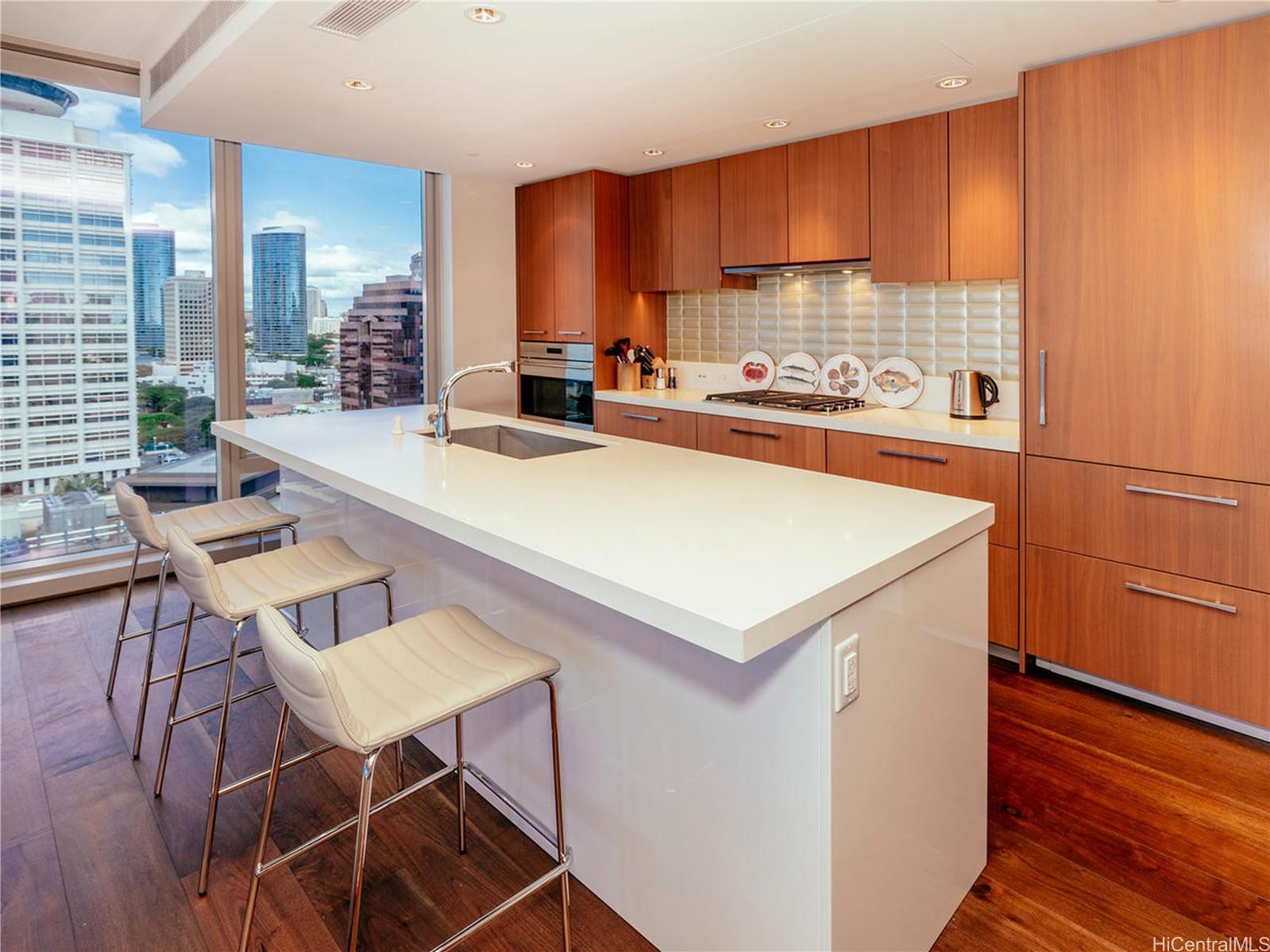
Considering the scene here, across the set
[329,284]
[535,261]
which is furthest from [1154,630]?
[329,284]

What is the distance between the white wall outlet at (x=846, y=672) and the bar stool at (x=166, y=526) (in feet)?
6.40

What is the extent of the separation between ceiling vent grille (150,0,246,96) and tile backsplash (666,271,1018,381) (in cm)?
277

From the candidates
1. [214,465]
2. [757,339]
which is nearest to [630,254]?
[757,339]

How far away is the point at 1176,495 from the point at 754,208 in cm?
238

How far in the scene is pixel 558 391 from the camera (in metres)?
4.88

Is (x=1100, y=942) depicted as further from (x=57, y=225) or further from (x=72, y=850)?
(x=57, y=225)

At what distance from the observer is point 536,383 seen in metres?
Answer: 5.03

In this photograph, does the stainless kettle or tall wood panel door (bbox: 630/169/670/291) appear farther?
tall wood panel door (bbox: 630/169/670/291)

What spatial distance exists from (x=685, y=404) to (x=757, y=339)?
702mm

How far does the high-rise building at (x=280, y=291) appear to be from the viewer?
4246 mm

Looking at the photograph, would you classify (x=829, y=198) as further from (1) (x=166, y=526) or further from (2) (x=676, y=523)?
(1) (x=166, y=526)

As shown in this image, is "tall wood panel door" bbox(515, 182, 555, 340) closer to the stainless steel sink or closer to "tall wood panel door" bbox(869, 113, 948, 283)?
the stainless steel sink

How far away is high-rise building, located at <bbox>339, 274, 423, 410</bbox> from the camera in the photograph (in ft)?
15.2

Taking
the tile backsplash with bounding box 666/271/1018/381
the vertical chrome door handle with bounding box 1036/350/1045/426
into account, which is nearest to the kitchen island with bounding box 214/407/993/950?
the vertical chrome door handle with bounding box 1036/350/1045/426
